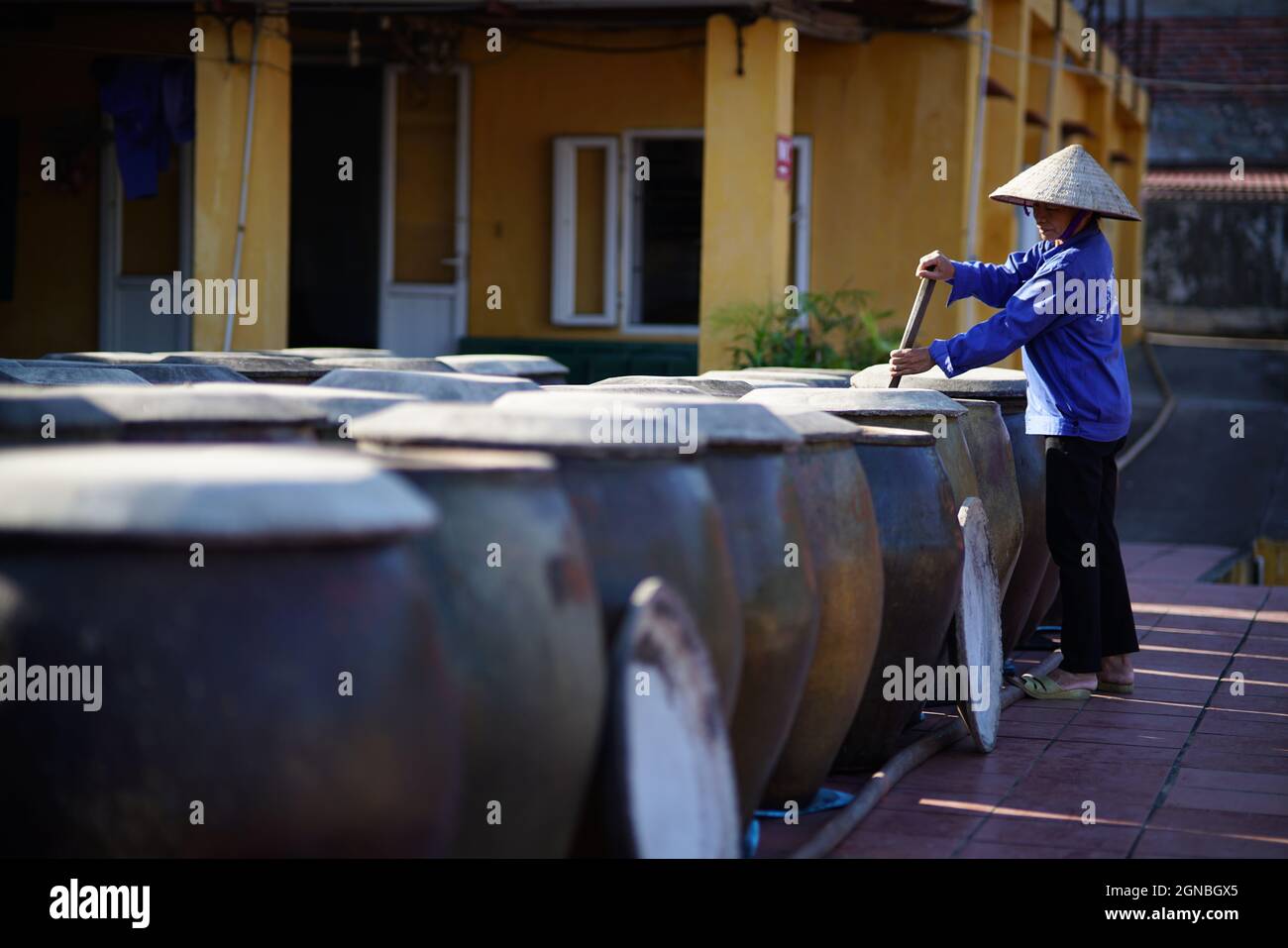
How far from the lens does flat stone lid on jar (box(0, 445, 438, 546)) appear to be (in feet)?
7.96

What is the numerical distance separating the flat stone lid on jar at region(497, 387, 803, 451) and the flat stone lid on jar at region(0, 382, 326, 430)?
1.54 ft

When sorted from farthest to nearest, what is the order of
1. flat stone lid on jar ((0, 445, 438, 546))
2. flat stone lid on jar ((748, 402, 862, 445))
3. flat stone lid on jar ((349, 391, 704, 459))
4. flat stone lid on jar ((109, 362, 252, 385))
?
flat stone lid on jar ((109, 362, 252, 385)) → flat stone lid on jar ((748, 402, 862, 445)) → flat stone lid on jar ((349, 391, 704, 459)) → flat stone lid on jar ((0, 445, 438, 546))

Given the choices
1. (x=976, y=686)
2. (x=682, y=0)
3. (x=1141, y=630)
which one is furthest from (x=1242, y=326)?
(x=976, y=686)

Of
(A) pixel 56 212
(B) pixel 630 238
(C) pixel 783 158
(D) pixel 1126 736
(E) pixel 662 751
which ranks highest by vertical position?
(C) pixel 783 158

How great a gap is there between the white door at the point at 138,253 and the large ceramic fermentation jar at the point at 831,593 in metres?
9.62

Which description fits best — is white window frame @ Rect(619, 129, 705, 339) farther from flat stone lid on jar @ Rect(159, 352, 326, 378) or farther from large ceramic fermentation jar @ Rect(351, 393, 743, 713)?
large ceramic fermentation jar @ Rect(351, 393, 743, 713)

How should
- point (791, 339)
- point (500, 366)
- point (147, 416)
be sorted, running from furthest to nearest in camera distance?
point (791, 339)
point (500, 366)
point (147, 416)

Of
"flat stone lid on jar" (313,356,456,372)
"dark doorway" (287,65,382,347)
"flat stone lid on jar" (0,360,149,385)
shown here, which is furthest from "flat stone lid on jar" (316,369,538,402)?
"dark doorway" (287,65,382,347)

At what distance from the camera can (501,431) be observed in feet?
10.4

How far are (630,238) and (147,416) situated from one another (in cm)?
959

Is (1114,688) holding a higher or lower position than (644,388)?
lower

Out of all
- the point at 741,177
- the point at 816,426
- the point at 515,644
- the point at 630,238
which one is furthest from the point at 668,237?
the point at 515,644

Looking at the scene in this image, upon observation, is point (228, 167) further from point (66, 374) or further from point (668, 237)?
point (66, 374)

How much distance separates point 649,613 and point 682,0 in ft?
26.2
